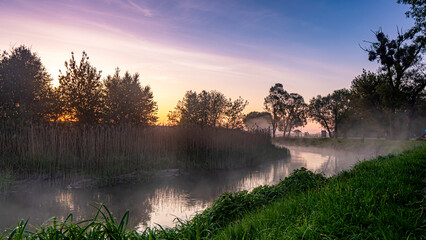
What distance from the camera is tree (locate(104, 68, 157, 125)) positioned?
97.3ft

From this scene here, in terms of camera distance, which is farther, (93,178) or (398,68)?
(398,68)

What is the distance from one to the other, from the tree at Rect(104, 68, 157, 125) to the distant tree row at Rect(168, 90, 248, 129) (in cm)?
841

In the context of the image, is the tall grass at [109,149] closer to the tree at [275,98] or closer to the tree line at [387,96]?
the tree line at [387,96]

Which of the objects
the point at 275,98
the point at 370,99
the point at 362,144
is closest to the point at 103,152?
the point at 362,144

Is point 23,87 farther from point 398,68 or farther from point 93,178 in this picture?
point 398,68

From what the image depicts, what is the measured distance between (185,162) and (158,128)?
2.64m

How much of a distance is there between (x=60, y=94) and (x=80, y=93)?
6.39 feet

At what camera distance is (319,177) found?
7316mm

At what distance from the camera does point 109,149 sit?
470 inches

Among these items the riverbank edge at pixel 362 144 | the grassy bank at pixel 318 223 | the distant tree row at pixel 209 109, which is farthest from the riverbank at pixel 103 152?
the distant tree row at pixel 209 109

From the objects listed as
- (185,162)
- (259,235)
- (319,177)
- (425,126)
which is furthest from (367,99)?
(259,235)

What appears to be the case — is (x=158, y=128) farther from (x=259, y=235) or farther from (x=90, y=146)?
(x=259, y=235)

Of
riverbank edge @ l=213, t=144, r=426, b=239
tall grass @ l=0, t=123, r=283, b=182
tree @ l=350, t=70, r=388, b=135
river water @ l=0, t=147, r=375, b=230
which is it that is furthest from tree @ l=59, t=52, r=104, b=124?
tree @ l=350, t=70, r=388, b=135

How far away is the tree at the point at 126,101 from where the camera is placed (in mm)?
29672
